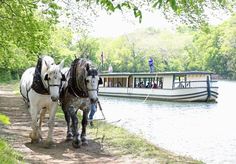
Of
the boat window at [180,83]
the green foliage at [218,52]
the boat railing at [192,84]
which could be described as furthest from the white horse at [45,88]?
the green foliage at [218,52]

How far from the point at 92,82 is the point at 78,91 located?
0.44 metres

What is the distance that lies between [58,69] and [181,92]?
89.4 ft

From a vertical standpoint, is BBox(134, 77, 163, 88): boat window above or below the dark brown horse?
below

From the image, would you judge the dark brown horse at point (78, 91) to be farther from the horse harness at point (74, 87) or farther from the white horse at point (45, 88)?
the white horse at point (45, 88)

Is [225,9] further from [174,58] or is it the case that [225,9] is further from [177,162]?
[174,58]

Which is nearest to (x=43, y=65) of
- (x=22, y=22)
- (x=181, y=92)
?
(x=22, y=22)

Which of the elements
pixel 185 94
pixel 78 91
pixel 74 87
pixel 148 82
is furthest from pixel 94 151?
pixel 148 82

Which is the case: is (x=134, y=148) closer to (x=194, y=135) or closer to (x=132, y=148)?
(x=132, y=148)

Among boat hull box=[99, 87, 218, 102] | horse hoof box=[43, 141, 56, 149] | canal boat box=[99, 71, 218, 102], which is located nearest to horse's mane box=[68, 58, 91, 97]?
Result: horse hoof box=[43, 141, 56, 149]

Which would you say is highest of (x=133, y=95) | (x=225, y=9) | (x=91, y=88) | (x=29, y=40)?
(x=225, y=9)

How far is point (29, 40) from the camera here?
13273mm

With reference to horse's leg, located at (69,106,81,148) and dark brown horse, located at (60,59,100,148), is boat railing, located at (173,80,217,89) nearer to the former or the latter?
dark brown horse, located at (60,59,100,148)

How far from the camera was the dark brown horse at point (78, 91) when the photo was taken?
8.28 m

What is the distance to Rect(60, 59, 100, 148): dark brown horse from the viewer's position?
8.28 m
